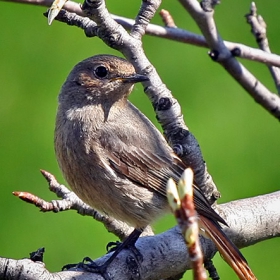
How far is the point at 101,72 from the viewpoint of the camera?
14.8 ft

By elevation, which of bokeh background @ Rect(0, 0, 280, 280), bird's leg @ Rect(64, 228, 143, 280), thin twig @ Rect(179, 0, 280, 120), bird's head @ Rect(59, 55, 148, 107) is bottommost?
bird's leg @ Rect(64, 228, 143, 280)

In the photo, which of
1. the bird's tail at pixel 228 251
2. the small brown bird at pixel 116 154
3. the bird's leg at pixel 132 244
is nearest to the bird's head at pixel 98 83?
the small brown bird at pixel 116 154

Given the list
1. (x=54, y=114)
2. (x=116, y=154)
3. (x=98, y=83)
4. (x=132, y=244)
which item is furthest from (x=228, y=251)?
(x=54, y=114)

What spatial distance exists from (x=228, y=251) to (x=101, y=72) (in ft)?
4.00

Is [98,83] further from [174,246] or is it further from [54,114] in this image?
[54,114]

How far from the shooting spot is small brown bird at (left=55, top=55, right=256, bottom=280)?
4172 mm

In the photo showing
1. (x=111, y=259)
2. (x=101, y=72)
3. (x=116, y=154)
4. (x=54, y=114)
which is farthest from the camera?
(x=54, y=114)

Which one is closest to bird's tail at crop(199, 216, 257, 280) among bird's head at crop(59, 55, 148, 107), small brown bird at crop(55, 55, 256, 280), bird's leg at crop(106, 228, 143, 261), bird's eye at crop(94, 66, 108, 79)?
small brown bird at crop(55, 55, 256, 280)

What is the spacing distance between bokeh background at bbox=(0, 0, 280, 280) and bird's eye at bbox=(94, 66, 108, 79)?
155 cm

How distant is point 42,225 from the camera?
5965 millimetres

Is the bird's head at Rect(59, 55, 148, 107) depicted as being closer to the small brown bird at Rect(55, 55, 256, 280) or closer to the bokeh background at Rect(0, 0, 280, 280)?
the small brown bird at Rect(55, 55, 256, 280)

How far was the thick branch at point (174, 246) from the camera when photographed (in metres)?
3.20

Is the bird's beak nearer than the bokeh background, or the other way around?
the bird's beak

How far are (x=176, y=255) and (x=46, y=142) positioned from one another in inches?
107
